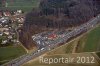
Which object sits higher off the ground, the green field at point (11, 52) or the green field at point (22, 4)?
the green field at point (22, 4)

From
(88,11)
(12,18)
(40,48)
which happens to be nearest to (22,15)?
(12,18)

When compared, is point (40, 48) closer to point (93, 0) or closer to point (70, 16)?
point (70, 16)

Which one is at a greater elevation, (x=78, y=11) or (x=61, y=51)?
(x=78, y=11)

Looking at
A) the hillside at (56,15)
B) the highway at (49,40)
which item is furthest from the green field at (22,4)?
the highway at (49,40)

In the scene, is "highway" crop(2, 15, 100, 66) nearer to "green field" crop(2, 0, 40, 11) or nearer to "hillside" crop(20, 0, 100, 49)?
"hillside" crop(20, 0, 100, 49)

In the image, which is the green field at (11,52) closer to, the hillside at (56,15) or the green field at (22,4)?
the hillside at (56,15)

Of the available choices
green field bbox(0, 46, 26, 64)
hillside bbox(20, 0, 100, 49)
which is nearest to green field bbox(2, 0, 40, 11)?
hillside bbox(20, 0, 100, 49)
